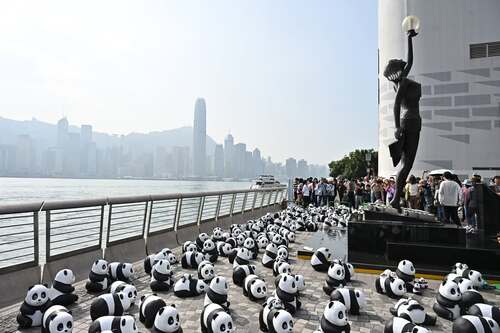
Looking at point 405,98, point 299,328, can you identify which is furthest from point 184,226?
point 405,98

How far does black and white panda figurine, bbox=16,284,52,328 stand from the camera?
14.4 ft

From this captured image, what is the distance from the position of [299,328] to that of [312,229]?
8598mm

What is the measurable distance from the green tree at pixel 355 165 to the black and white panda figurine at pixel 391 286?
50.8m

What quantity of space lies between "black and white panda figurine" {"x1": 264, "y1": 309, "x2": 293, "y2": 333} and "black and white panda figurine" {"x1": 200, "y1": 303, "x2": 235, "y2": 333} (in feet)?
1.55

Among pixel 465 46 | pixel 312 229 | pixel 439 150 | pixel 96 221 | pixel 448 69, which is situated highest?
pixel 465 46

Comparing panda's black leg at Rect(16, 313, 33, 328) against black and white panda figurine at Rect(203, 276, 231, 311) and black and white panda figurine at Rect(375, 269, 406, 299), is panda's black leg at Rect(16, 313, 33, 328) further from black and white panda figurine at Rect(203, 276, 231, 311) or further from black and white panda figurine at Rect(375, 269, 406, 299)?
black and white panda figurine at Rect(375, 269, 406, 299)

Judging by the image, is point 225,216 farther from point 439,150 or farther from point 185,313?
point 439,150

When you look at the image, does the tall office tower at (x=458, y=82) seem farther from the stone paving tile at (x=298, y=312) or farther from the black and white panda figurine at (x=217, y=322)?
the black and white panda figurine at (x=217, y=322)

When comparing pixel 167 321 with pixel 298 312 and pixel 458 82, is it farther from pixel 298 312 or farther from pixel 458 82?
pixel 458 82

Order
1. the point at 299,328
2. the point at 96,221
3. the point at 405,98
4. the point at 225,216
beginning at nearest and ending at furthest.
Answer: the point at 299,328 < the point at 96,221 < the point at 405,98 < the point at 225,216

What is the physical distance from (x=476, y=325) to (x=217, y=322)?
2873mm

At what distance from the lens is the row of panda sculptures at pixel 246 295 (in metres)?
3.88

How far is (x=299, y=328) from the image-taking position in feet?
14.9

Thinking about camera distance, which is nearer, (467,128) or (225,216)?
(225,216)
